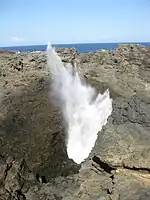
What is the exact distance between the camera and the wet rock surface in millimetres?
8183

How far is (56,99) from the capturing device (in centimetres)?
1400

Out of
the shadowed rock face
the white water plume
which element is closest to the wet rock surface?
the shadowed rock face

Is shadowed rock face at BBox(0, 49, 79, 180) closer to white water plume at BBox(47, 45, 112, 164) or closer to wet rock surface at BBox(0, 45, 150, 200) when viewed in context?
wet rock surface at BBox(0, 45, 150, 200)

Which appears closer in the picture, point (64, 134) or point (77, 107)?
point (64, 134)

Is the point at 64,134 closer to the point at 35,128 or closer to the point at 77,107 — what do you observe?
the point at 35,128

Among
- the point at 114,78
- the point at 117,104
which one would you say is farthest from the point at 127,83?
the point at 117,104

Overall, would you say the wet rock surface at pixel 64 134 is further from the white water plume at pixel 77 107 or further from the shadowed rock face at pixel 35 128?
the white water plume at pixel 77 107

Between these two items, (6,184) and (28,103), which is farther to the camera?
(28,103)

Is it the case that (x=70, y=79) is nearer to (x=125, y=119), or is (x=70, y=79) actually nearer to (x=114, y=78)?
(x=114, y=78)

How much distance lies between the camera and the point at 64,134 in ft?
41.6

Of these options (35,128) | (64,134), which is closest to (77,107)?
(64,134)

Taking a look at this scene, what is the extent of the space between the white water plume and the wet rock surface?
0.30 m

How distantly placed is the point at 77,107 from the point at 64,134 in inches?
64.2

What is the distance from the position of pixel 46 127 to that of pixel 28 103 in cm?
126
